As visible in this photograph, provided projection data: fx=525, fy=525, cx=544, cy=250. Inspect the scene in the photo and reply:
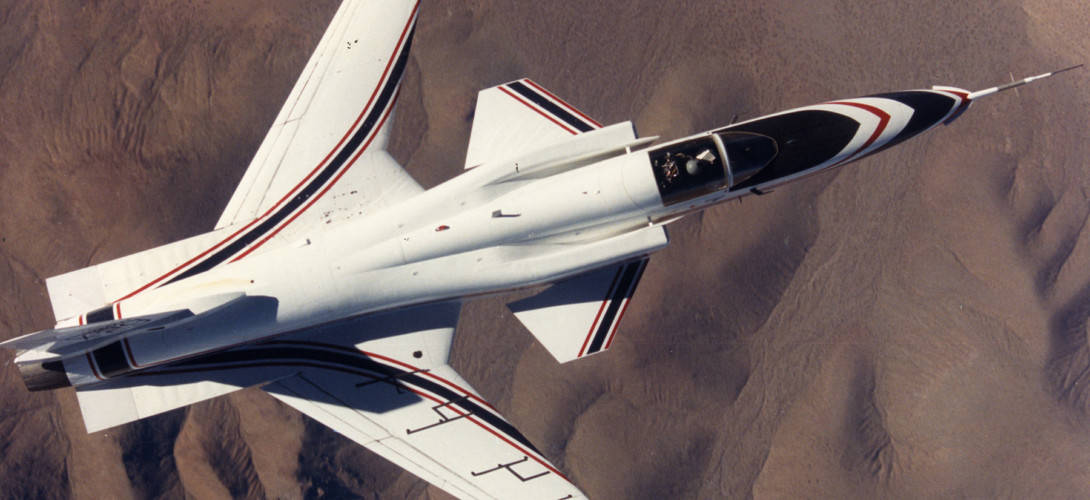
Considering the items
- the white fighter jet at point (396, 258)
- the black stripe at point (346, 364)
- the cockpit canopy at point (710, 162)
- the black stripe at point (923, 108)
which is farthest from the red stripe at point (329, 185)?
the black stripe at point (923, 108)

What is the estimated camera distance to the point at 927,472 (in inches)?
364

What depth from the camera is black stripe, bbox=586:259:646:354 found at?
7.23 meters

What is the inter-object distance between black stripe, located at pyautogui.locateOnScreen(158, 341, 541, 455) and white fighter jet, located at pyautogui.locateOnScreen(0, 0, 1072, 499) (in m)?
0.02

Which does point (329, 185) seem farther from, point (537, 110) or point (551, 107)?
point (551, 107)

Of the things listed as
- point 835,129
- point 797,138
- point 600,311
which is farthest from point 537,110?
point 835,129

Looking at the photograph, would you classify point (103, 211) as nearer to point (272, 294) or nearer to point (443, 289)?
point (272, 294)

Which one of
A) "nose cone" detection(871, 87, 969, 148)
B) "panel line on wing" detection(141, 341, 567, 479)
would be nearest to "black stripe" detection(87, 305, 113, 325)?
"panel line on wing" detection(141, 341, 567, 479)

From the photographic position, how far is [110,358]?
6.79 meters

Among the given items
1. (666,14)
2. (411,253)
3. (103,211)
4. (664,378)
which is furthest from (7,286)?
(666,14)

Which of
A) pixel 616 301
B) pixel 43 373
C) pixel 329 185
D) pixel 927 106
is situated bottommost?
pixel 616 301

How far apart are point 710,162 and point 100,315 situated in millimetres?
7950

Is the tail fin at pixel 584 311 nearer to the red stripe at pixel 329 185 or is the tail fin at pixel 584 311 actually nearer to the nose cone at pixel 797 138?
the nose cone at pixel 797 138

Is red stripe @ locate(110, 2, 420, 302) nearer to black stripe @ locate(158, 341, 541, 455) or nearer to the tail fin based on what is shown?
black stripe @ locate(158, 341, 541, 455)

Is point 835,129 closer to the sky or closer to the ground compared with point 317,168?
closer to the ground
